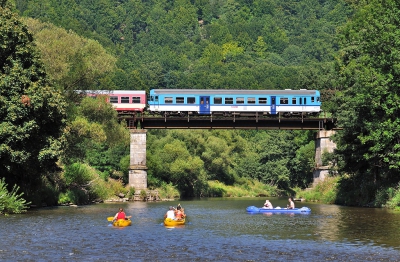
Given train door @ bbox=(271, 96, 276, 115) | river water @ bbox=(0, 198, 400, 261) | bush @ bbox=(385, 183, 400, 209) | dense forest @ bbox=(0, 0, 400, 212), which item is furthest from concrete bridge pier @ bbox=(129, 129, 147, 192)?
bush @ bbox=(385, 183, 400, 209)

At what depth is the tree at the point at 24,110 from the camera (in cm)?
4959

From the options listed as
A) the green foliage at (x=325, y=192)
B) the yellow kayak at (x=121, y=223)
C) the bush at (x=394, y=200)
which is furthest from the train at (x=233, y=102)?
the yellow kayak at (x=121, y=223)

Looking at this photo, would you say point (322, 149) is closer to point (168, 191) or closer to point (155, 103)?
point (168, 191)

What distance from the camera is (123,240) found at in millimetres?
37625

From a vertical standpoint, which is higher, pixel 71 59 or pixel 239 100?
pixel 71 59

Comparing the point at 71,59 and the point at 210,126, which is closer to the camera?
the point at 71,59

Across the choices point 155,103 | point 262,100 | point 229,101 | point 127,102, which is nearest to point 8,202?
point 155,103

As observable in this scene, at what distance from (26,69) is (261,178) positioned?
69162mm

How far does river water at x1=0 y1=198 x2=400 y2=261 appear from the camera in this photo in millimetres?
32156

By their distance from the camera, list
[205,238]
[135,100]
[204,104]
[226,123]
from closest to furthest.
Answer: [205,238] → [226,123] → [204,104] → [135,100]

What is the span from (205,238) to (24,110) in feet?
57.3

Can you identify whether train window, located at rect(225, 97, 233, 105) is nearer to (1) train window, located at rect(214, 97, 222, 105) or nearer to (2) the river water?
(1) train window, located at rect(214, 97, 222, 105)

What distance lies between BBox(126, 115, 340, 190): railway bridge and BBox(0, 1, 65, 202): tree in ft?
104

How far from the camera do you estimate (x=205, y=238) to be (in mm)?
38562
